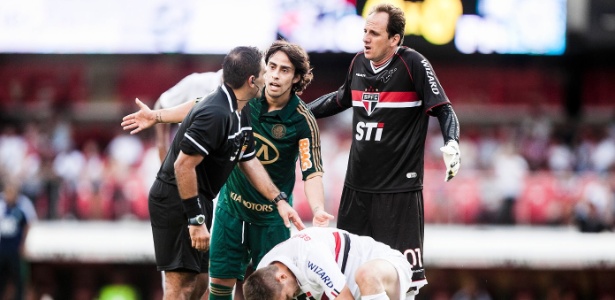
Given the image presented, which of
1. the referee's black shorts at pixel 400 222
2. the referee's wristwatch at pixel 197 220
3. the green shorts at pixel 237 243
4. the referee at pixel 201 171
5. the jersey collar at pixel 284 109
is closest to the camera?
the referee at pixel 201 171

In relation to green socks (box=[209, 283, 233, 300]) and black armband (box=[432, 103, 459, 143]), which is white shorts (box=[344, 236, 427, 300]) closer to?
black armband (box=[432, 103, 459, 143])

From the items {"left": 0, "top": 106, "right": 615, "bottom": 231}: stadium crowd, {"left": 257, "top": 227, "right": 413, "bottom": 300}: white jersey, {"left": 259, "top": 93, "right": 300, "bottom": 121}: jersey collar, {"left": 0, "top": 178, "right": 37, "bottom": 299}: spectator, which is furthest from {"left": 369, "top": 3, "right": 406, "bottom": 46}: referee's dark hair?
{"left": 0, "top": 178, "right": 37, "bottom": 299}: spectator

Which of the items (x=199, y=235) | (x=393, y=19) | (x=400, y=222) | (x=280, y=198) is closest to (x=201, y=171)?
(x=199, y=235)

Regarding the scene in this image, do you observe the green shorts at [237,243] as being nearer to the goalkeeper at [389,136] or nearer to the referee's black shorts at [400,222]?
the goalkeeper at [389,136]

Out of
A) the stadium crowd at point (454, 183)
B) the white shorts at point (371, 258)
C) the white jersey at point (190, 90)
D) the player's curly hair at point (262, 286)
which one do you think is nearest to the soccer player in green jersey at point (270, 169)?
the white shorts at point (371, 258)

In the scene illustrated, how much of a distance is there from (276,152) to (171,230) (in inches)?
47.6

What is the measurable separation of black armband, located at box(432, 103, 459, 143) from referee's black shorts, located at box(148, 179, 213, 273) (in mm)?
1833

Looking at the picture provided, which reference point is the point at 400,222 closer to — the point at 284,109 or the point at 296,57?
the point at 284,109

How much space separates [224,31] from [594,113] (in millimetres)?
9744

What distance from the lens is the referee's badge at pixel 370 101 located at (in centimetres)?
820

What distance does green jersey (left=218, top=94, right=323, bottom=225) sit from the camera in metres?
8.36

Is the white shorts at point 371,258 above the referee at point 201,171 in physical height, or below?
below

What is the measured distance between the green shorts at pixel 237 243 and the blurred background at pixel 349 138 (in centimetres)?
764

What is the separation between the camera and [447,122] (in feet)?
25.5
